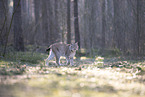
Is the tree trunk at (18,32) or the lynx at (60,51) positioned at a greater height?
the tree trunk at (18,32)

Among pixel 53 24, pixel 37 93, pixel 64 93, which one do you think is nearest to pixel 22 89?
pixel 37 93

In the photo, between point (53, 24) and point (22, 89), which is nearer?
point (22, 89)

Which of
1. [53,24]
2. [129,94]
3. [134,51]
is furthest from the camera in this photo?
[53,24]

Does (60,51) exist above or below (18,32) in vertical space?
below

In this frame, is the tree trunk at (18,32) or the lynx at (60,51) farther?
the tree trunk at (18,32)

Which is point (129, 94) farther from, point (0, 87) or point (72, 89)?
point (0, 87)

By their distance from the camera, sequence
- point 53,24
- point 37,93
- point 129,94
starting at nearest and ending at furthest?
point 37,93 < point 129,94 < point 53,24

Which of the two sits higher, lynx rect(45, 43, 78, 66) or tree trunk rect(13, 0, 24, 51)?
tree trunk rect(13, 0, 24, 51)

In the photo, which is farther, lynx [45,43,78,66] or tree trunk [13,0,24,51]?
tree trunk [13,0,24,51]

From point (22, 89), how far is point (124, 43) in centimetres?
1373

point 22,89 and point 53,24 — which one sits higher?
point 53,24

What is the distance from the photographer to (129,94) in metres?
4.12

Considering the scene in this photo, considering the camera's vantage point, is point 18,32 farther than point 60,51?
Yes

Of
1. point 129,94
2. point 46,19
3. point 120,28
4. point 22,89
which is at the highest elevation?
point 46,19
